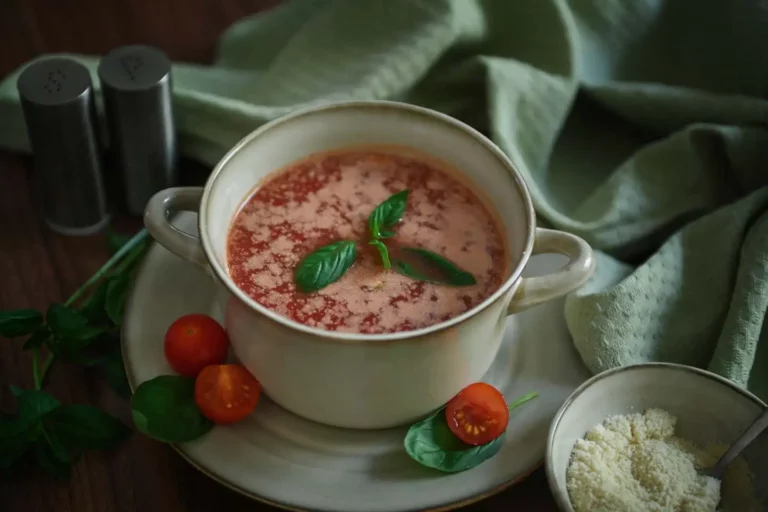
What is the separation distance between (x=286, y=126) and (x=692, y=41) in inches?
26.2

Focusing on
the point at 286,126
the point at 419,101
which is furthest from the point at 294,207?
the point at 419,101

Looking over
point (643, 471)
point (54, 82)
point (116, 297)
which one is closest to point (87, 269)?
point (116, 297)

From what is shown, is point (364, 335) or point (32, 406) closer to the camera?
point (364, 335)

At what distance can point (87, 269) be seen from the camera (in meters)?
1.17

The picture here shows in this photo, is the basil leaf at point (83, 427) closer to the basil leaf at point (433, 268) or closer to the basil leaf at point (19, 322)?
the basil leaf at point (19, 322)

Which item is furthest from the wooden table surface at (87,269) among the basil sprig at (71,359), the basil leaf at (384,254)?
the basil leaf at (384,254)

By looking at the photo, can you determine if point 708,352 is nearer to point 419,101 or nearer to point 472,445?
point 472,445

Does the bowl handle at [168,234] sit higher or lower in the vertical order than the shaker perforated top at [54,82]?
lower

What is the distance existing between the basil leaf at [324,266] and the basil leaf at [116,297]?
9.8 inches

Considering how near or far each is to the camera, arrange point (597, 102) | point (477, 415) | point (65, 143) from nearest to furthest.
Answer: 1. point (477, 415)
2. point (65, 143)
3. point (597, 102)

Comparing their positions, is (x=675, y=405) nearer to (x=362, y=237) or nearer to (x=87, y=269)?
(x=362, y=237)

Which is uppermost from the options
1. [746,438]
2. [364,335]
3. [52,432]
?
[364,335]

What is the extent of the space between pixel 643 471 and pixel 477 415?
0.18 m

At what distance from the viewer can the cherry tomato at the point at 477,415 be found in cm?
92
